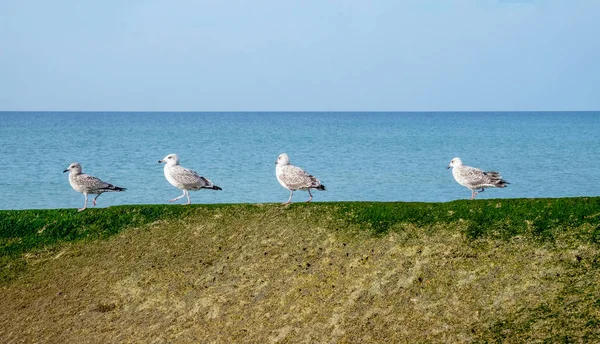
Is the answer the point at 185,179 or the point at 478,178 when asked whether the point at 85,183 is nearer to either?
the point at 185,179

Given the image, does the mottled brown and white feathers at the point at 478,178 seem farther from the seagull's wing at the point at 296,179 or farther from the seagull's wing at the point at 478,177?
the seagull's wing at the point at 296,179

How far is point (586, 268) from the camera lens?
14344 mm

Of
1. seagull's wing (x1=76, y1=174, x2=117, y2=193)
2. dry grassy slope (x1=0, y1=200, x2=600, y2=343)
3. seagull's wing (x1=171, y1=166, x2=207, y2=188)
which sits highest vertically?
seagull's wing (x1=171, y1=166, x2=207, y2=188)

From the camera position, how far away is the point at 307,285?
48.6ft

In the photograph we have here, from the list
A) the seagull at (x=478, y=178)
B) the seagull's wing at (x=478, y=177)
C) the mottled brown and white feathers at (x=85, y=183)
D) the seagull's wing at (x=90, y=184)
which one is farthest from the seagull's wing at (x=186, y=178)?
the seagull's wing at (x=478, y=177)

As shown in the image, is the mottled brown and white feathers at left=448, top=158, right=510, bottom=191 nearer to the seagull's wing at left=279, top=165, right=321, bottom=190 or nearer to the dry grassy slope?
the dry grassy slope

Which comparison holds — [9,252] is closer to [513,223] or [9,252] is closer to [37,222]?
[37,222]

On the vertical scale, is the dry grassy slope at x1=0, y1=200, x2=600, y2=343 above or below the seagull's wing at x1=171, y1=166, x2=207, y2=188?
below

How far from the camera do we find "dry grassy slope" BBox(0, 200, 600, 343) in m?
13.2

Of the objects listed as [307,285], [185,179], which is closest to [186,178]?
[185,179]

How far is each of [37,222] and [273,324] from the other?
8575mm

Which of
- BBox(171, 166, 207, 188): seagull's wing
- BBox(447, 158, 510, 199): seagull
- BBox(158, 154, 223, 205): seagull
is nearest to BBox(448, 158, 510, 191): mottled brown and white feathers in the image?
BBox(447, 158, 510, 199): seagull

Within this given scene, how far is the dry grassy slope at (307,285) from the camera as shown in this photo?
43.4 feet

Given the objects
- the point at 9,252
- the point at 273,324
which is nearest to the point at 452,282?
the point at 273,324
